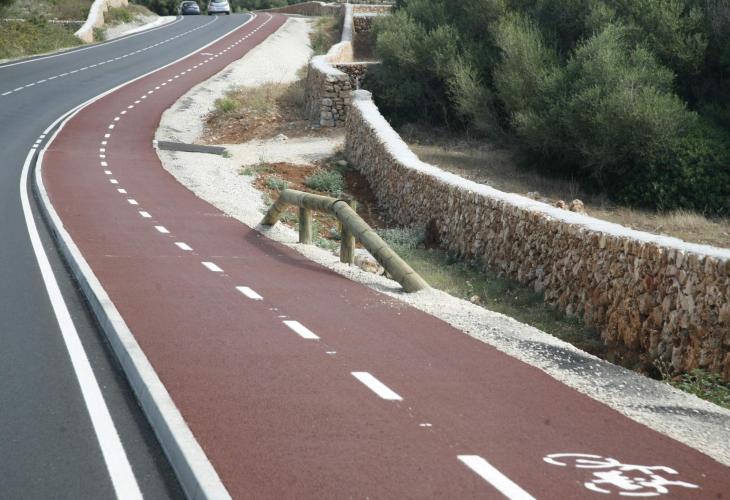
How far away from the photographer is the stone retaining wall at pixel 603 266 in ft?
35.2

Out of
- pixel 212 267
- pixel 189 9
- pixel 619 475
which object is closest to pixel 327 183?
pixel 212 267

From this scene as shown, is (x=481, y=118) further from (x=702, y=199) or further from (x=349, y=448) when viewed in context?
(x=349, y=448)

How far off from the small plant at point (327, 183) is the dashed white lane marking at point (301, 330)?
55.3 feet

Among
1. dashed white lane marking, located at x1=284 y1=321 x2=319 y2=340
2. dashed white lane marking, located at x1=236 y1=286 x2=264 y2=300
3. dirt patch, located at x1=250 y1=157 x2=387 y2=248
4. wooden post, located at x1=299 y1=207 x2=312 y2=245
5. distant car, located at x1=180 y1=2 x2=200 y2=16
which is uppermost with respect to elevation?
distant car, located at x1=180 y1=2 x2=200 y2=16

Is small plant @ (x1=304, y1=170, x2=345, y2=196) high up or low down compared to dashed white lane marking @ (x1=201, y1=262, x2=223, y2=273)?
down

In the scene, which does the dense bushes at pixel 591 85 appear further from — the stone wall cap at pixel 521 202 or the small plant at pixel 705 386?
the small plant at pixel 705 386

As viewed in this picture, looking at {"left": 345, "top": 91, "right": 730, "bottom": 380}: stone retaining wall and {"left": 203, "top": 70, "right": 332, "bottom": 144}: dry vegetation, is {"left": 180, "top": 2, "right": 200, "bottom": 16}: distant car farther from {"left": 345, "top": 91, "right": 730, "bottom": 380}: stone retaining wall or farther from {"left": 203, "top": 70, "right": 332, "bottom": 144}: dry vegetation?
{"left": 345, "top": 91, "right": 730, "bottom": 380}: stone retaining wall

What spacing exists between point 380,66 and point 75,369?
102ft

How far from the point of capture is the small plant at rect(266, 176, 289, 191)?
27.6 m

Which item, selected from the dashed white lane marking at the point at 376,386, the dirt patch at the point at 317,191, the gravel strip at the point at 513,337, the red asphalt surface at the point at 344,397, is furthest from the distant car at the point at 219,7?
the dashed white lane marking at the point at 376,386

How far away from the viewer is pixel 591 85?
93.9ft

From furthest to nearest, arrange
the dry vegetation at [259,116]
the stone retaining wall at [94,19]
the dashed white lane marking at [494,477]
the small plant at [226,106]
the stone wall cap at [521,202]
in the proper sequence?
1. the stone retaining wall at [94,19]
2. the small plant at [226,106]
3. the dry vegetation at [259,116]
4. the stone wall cap at [521,202]
5. the dashed white lane marking at [494,477]

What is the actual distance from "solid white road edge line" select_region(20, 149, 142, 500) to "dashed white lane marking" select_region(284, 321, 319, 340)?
2031 millimetres

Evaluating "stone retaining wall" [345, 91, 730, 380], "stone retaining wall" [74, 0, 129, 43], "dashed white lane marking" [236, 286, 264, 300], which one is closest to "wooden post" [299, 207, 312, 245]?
"stone retaining wall" [345, 91, 730, 380]
